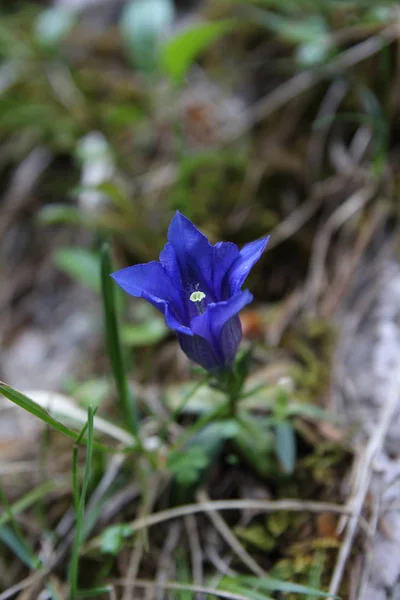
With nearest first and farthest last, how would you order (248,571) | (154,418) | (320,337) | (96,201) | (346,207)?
(248,571) < (154,418) < (320,337) < (346,207) < (96,201)

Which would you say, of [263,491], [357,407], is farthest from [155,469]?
[357,407]

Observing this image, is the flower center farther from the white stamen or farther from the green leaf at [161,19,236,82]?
the green leaf at [161,19,236,82]

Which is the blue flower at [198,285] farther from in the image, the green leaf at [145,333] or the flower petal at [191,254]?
the green leaf at [145,333]

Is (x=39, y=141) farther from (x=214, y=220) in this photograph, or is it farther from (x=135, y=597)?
(x=135, y=597)

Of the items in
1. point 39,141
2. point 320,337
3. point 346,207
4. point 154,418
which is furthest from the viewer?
point 39,141

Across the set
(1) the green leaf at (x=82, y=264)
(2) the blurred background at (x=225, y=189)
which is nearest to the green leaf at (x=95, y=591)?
(2) the blurred background at (x=225, y=189)

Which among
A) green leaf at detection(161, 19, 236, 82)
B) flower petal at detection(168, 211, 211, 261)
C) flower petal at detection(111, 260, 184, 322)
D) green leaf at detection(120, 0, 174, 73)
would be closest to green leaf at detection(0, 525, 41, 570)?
flower petal at detection(111, 260, 184, 322)

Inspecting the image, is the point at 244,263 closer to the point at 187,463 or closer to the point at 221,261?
the point at 221,261
